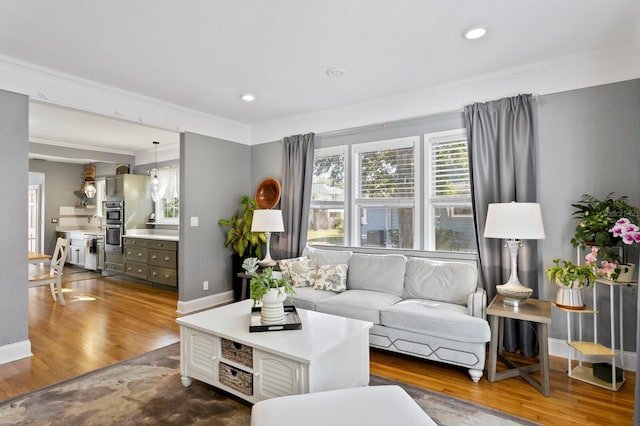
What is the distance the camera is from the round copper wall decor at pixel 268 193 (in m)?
5.00

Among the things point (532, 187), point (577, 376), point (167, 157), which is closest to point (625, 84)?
point (532, 187)

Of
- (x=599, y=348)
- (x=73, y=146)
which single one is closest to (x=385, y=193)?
(x=599, y=348)

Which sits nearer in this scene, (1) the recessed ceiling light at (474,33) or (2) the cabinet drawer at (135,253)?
(1) the recessed ceiling light at (474,33)

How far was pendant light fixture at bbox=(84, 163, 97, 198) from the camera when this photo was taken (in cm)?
816

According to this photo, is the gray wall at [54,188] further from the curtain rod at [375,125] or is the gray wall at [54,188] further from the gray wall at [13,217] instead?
the curtain rod at [375,125]

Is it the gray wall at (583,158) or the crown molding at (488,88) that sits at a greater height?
the crown molding at (488,88)

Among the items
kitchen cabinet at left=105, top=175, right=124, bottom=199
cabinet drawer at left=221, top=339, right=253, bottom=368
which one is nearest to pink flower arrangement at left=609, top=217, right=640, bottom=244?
cabinet drawer at left=221, top=339, right=253, bottom=368

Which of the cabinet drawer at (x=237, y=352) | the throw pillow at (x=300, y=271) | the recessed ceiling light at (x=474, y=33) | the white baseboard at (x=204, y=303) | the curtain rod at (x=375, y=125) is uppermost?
the recessed ceiling light at (x=474, y=33)

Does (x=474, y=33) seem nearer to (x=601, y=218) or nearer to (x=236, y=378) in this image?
(x=601, y=218)

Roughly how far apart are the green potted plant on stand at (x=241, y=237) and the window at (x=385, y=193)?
4.64 ft

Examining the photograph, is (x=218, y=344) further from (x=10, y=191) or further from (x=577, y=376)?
(x=577, y=376)

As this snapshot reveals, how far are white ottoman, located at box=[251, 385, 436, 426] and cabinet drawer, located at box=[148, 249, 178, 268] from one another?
465 centimetres

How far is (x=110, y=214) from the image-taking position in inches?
280

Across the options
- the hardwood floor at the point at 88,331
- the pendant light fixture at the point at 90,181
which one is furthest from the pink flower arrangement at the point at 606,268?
the pendant light fixture at the point at 90,181
